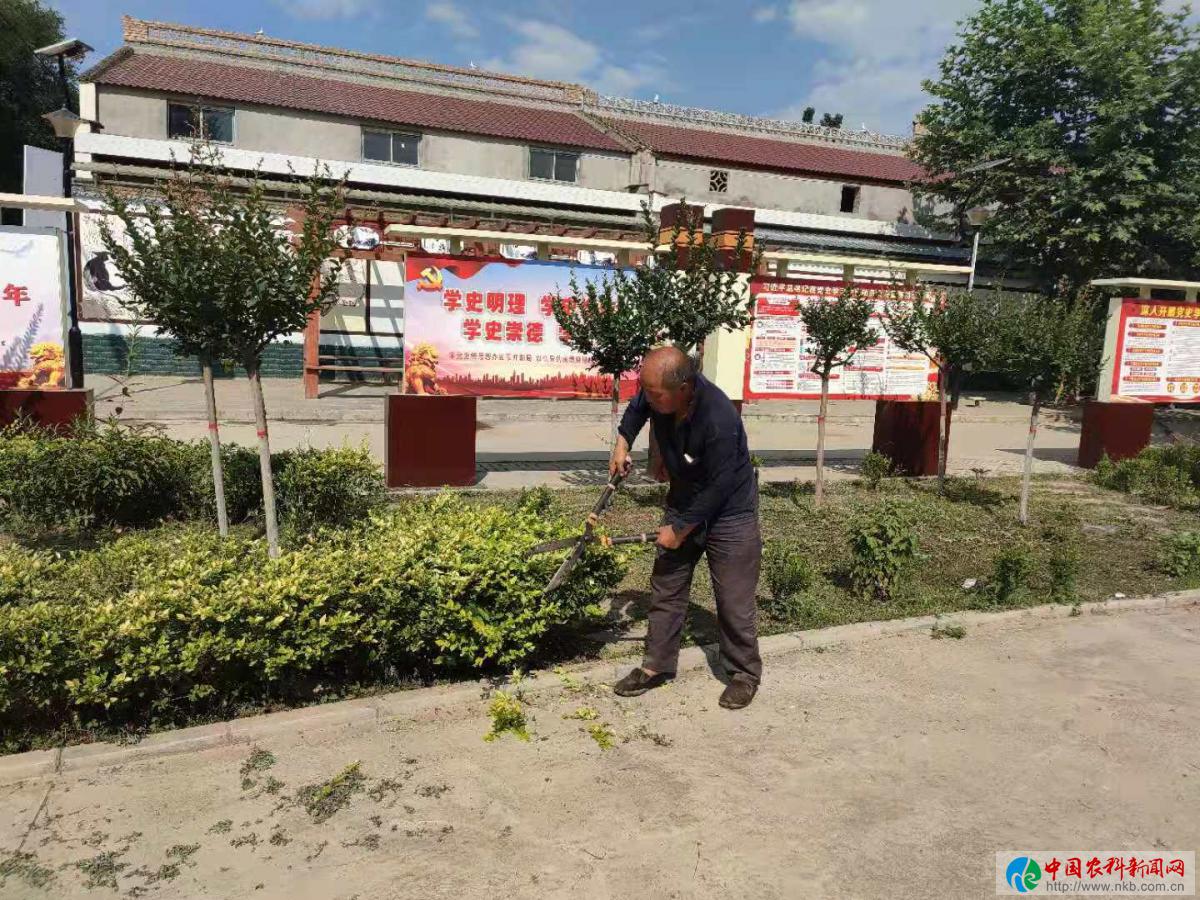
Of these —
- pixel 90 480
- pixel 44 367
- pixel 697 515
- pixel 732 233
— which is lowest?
pixel 90 480

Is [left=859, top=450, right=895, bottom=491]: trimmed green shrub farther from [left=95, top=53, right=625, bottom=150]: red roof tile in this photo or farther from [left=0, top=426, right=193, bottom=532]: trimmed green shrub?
[left=95, top=53, right=625, bottom=150]: red roof tile

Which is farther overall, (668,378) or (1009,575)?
(1009,575)

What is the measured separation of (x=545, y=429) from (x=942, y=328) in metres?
7.09

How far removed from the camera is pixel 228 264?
4.54 m

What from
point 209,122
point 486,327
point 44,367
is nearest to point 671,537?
point 486,327

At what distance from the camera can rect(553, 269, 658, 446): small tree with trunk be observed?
24.0ft

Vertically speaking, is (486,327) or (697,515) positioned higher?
(486,327)

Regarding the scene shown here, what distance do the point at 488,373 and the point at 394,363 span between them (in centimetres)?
1180

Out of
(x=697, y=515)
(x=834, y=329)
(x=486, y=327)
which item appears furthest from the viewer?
(x=486, y=327)

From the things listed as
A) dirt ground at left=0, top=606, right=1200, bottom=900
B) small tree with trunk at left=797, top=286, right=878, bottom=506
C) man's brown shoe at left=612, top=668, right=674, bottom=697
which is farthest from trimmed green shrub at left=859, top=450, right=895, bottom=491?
man's brown shoe at left=612, top=668, right=674, bottom=697

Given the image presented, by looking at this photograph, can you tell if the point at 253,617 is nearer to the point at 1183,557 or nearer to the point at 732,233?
the point at 732,233

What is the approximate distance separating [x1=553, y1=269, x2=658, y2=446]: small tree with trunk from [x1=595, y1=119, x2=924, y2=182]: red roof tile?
53.4 feet

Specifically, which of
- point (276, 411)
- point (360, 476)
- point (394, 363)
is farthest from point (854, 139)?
point (360, 476)

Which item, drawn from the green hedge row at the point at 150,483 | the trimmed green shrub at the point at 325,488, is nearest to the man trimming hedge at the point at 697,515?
the green hedge row at the point at 150,483
